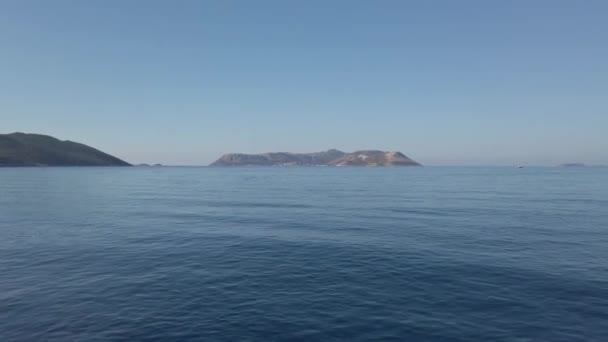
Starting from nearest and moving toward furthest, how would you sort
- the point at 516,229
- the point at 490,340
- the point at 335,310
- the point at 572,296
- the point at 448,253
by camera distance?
the point at 490,340 < the point at 335,310 < the point at 572,296 < the point at 448,253 < the point at 516,229

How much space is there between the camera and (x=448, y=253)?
28.6 m

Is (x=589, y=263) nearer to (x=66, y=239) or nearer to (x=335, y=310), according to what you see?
(x=335, y=310)

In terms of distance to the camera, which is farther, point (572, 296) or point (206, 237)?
point (206, 237)

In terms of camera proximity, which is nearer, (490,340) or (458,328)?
(490,340)

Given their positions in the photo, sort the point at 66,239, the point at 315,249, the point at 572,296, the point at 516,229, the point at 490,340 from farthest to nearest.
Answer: the point at 516,229 < the point at 66,239 < the point at 315,249 < the point at 572,296 < the point at 490,340

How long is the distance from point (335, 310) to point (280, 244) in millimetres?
15324

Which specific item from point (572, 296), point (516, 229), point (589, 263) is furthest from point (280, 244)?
point (516, 229)

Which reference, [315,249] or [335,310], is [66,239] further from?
[335,310]

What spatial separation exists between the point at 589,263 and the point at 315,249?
2223cm

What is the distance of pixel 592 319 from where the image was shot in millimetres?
16953

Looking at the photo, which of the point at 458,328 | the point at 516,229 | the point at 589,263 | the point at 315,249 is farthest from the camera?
the point at 516,229

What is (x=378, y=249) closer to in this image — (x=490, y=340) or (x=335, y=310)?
(x=335, y=310)

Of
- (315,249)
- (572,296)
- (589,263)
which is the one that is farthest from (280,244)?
(589,263)

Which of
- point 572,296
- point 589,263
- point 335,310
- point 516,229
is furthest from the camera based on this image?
point 516,229
